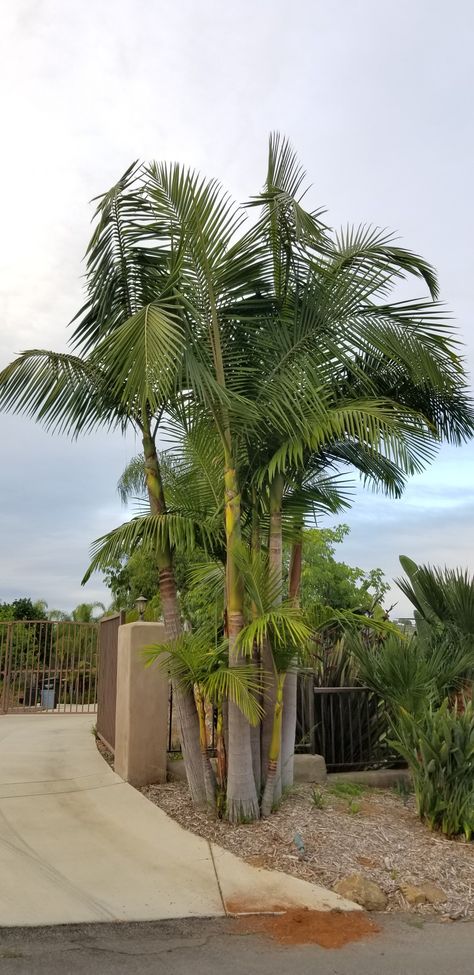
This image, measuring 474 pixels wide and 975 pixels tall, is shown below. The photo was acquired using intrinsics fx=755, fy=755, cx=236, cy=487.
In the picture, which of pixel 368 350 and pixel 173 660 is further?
pixel 368 350

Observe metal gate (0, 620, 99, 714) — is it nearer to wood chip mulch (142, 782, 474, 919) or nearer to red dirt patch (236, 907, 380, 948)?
wood chip mulch (142, 782, 474, 919)

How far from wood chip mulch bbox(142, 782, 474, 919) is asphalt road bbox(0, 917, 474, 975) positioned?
2.17ft

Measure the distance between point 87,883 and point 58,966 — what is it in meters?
1.15

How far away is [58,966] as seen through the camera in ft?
13.3

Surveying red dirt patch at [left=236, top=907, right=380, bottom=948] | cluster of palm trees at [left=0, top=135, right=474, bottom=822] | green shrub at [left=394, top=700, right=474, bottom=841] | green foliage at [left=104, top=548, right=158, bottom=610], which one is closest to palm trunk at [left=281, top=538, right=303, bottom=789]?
cluster of palm trees at [left=0, top=135, right=474, bottom=822]

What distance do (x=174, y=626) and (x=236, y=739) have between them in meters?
1.32

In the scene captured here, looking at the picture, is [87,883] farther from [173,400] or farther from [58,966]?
[173,400]

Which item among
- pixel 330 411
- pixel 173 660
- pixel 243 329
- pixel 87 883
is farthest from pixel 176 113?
pixel 87 883

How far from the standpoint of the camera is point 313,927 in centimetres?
468

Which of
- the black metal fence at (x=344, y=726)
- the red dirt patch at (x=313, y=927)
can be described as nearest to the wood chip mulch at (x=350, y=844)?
the red dirt patch at (x=313, y=927)

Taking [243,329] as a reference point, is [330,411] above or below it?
below

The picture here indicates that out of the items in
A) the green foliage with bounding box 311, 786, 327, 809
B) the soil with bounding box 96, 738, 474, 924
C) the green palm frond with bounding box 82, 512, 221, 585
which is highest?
the green palm frond with bounding box 82, 512, 221, 585

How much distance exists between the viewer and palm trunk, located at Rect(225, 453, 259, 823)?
6531 millimetres

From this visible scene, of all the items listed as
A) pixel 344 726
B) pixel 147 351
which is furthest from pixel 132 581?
pixel 147 351
